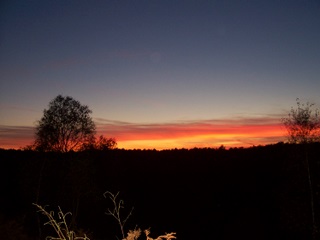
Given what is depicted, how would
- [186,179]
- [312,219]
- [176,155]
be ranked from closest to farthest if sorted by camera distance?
[312,219]
[186,179]
[176,155]

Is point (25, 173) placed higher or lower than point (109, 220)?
higher

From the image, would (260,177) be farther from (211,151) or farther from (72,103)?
(72,103)

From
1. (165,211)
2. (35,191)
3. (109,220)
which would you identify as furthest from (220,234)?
(35,191)

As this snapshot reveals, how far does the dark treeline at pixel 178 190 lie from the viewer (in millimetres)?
36000

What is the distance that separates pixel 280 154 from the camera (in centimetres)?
6109

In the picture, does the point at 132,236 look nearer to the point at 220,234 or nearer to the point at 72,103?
the point at 72,103

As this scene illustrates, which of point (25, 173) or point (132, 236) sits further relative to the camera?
point (25, 173)

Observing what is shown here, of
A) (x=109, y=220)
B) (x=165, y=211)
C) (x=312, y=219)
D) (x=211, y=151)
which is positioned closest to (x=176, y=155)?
(x=211, y=151)

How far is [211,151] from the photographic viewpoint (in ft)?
243

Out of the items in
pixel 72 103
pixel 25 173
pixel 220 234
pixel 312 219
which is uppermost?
pixel 72 103

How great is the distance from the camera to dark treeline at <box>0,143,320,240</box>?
118 ft

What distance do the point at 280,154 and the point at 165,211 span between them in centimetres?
2050

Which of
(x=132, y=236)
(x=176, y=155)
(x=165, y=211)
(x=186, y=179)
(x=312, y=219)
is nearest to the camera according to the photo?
(x=132, y=236)

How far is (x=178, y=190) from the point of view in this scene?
64625 millimetres
